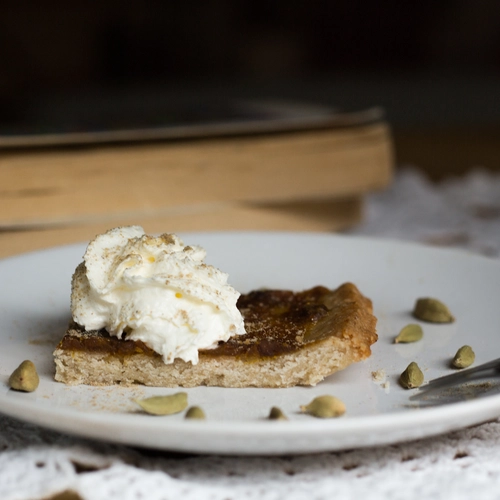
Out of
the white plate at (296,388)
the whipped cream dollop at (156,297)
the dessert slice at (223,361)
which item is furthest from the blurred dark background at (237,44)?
the dessert slice at (223,361)

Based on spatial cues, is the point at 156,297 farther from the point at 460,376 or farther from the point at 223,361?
the point at 460,376

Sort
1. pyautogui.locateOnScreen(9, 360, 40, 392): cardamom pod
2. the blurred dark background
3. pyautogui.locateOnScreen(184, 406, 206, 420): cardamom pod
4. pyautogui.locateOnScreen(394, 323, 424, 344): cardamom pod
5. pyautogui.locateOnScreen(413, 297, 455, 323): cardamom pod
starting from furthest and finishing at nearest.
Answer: the blurred dark background, pyautogui.locateOnScreen(413, 297, 455, 323): cardamom pod, pyautogui.locateOnScreen(394, 323, 424, 344): cardamom pod, pyautogui.locateOnScreen(9, 360, 40, 392): cardamom pod, pyautogui.locateOnScreen(184, 406, 206, 420): cardamom pod

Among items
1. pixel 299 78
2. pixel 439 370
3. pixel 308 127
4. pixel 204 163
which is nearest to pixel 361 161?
pixel 308 127

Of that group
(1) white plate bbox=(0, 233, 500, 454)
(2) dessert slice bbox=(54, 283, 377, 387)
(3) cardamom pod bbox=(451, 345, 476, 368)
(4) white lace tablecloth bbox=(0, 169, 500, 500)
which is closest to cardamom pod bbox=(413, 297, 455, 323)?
(1) white plate bbox=(0, 233, 500, 454)

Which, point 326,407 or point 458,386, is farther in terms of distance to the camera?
point 458,386

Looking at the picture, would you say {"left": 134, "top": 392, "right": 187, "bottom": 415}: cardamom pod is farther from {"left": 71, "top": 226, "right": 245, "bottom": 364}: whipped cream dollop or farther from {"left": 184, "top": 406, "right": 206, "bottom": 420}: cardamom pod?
{"left": 71, "top": 226, "right": 245, "bottom": 364}: whipped cream dollop

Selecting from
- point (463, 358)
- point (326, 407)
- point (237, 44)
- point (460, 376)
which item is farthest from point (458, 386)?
point (237, 44)

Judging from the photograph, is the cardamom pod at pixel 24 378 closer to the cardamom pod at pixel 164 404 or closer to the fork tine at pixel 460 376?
the cardamom pod at pixel 164 404
